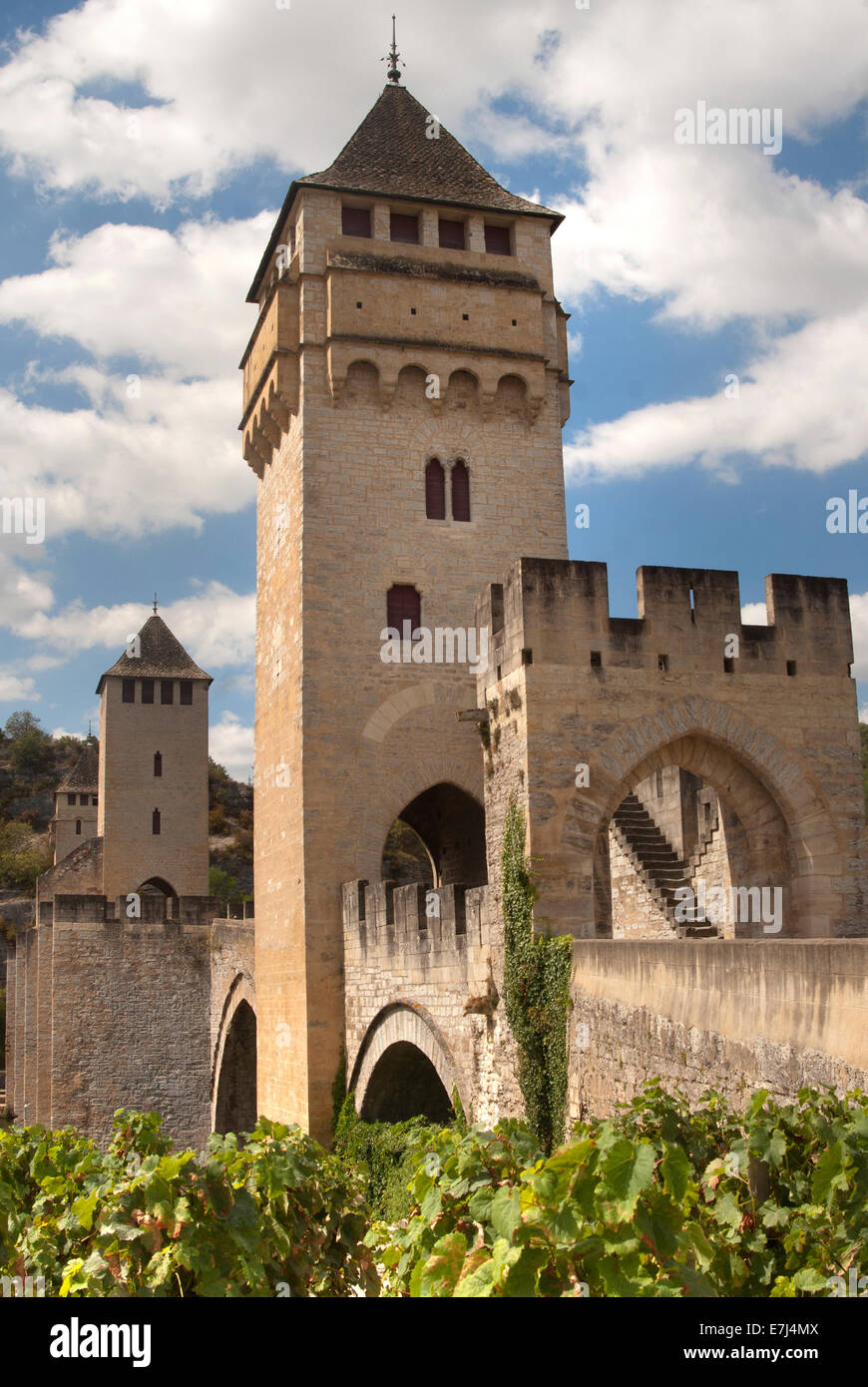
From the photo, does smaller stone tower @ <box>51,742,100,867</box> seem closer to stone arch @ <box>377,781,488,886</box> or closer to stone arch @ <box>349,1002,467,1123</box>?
stone arch @ <box>377,781,488,886</box>

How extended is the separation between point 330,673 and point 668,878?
5.14 meters

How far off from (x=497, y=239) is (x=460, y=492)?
13.5ft

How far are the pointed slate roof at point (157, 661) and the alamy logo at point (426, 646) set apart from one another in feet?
83.5

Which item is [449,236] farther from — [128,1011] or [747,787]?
[128,1011]

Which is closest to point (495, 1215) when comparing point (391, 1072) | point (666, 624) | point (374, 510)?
point (666, 624)

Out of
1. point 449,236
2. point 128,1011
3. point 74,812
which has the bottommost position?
point 128,1011

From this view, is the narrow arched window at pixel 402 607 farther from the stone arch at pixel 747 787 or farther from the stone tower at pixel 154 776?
the stone tower at pixel 154 776

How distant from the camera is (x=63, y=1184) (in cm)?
534

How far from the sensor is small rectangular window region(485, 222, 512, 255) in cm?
1870

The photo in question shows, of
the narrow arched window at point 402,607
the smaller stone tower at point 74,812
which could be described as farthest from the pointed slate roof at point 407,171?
the smaller stone tower at point 74,812

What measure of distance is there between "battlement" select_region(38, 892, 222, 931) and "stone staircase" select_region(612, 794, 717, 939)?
1273cm

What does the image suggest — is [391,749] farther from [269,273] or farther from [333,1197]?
[333,1197]

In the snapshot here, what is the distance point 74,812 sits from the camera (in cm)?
5359

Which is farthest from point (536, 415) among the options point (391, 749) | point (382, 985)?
point (382, 985)
